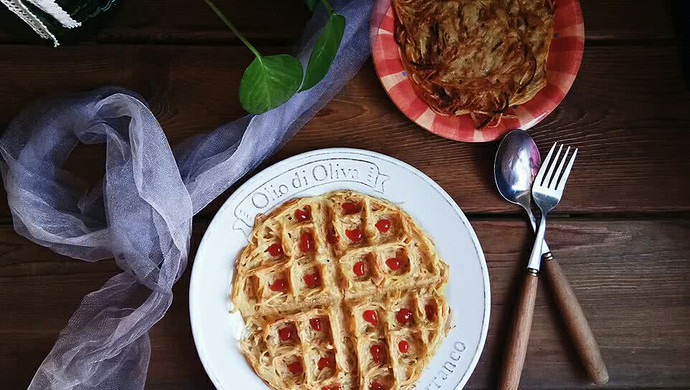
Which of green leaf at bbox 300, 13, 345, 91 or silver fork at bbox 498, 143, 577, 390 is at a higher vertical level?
green leaf at bbox 300, 13, 345, 91

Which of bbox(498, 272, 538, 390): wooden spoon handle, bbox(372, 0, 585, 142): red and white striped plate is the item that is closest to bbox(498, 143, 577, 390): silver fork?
bbox(498, 272, 538, 390): wooden spoon handle

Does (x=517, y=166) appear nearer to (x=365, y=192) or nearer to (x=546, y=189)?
(x=546, y=189)

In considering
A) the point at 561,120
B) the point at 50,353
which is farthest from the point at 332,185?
the point at 50,353

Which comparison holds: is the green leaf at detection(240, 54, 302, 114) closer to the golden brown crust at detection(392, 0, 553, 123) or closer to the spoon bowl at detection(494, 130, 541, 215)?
the golden brown crust at detection(392, 0, 553, 123)

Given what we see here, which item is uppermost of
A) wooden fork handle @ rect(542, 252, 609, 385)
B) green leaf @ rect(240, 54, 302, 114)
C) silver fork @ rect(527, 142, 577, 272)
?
green leaf @ rect(240, 54, 302, 114)

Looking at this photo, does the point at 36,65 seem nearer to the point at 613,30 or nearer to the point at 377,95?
the point at 377,95

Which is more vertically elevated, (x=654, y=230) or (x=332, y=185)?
(x=332, y=185)

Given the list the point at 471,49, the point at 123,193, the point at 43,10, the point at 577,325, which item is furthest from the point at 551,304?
the point at 43,10

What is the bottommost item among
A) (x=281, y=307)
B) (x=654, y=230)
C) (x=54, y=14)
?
(x=654, y=230)
